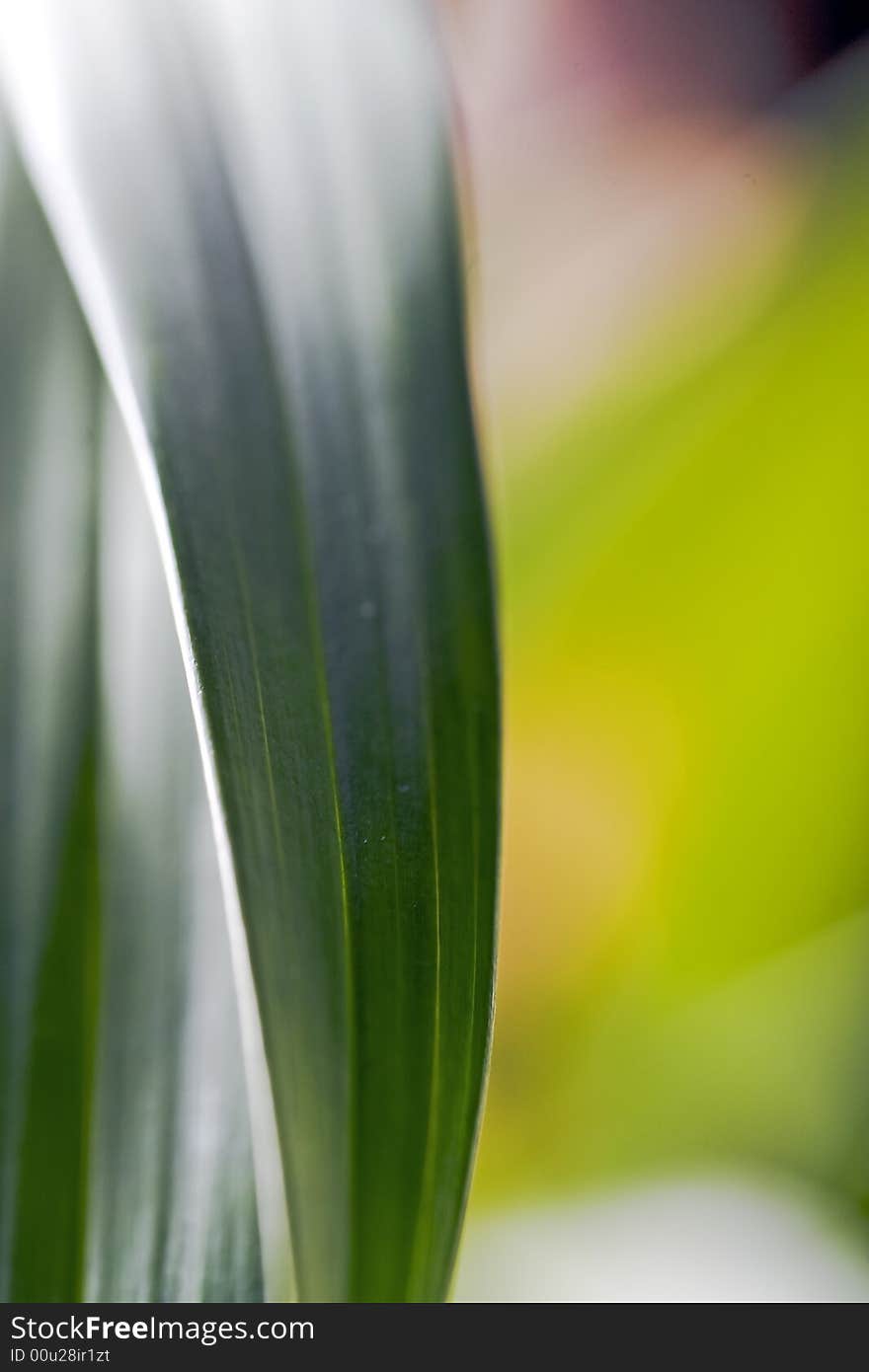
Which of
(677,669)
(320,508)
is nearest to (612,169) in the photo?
(677,669)

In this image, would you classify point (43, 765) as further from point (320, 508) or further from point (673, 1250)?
point (673, 1250)

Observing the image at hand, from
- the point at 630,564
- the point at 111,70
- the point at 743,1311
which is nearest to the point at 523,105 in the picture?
the point at 630,564

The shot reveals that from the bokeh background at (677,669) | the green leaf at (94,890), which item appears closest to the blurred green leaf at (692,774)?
the bokeh background at (677,669)

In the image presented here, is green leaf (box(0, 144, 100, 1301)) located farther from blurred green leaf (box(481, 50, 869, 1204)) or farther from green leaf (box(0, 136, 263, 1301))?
blurred green leaf (box(481, 50, 869, 1204))

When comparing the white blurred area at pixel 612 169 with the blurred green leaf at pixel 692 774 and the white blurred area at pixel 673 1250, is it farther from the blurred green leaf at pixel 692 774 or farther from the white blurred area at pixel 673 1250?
the white blurred area at pixel 673 1250

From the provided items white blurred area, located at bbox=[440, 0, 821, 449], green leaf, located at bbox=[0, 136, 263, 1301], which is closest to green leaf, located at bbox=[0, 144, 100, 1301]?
green leaf, located at bbox=[0, 136, 263, 1301]

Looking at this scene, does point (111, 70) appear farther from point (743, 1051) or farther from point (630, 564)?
point (743, 1051)
